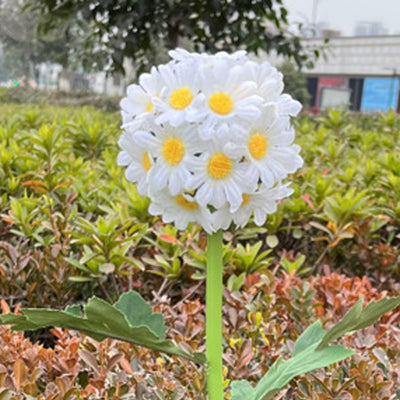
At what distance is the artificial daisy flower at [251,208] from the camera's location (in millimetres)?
1036

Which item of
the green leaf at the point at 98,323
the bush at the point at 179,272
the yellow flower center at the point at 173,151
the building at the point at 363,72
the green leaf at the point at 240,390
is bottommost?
the building at the point at 363,72

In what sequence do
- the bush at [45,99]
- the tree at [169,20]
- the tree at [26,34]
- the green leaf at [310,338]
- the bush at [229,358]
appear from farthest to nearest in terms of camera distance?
the tree at [26,34]
the bush at [45,99]
the tree at [169,20]
the bush at [229,358]
the green leaf at [310,338]

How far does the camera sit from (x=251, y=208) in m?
1.07

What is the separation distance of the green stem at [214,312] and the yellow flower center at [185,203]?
0.19ft

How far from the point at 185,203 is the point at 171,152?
3.7 inches

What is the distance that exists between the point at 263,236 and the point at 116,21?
4377 millimetres

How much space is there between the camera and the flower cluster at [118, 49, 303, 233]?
987 mm

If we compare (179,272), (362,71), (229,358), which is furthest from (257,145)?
(362,71)

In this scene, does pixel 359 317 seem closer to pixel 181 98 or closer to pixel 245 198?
pixel 245 198

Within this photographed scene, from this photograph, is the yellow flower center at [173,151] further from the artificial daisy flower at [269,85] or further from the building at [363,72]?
the building at [363,72]

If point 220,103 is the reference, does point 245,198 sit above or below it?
below

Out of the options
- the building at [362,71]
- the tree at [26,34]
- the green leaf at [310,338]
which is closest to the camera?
the green leaf at [310,338]

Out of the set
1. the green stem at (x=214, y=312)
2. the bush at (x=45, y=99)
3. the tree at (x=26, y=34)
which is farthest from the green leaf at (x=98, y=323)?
the tree at (x=26, y=34)

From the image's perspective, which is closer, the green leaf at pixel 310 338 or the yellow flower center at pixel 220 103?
the yellow flower center at pixel 220 103
